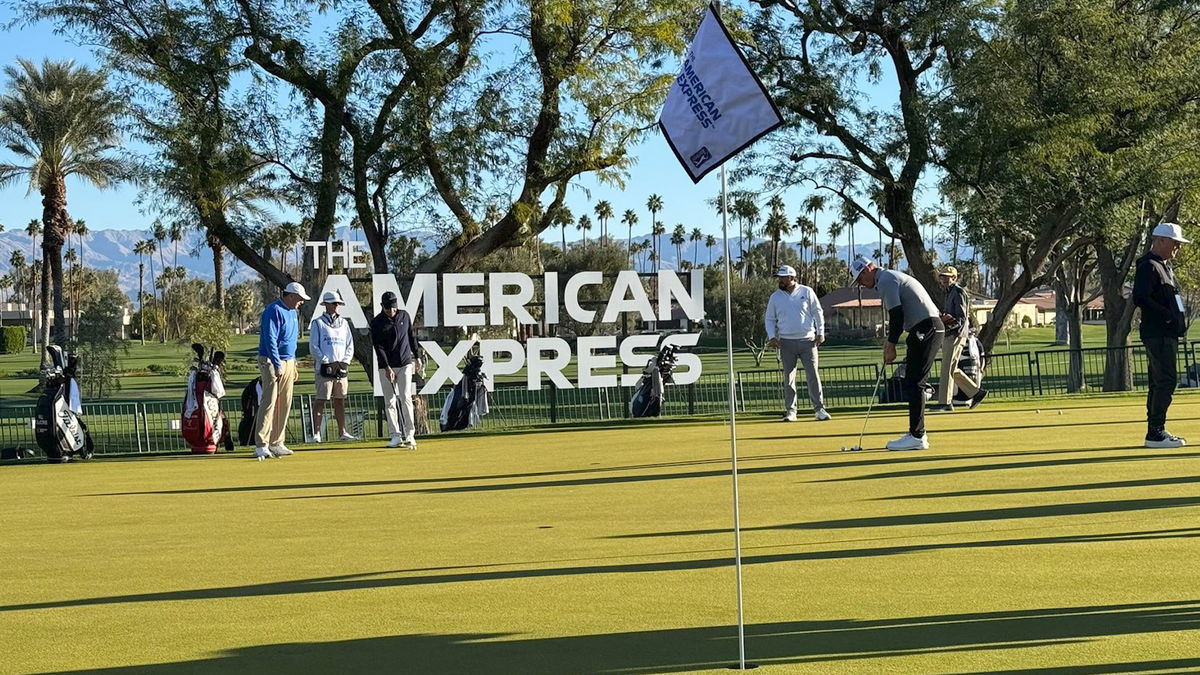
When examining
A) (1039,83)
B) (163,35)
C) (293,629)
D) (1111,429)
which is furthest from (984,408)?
(293,629)

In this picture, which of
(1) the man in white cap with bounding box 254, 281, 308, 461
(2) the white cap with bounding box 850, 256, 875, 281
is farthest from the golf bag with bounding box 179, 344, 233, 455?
(2) the white cap with bounding box 850, 256, 875, 281

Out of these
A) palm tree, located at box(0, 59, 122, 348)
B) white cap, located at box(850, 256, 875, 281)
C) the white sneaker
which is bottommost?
the white sneaker

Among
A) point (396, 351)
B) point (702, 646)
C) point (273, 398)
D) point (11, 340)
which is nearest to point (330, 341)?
point (396, 351)

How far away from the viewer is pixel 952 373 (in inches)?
806

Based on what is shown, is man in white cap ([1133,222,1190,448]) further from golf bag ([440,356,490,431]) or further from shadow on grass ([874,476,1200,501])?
golf bag ([440,356,490,431])

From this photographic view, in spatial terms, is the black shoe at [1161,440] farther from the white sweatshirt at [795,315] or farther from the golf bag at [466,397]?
the golf bag at [466,397]

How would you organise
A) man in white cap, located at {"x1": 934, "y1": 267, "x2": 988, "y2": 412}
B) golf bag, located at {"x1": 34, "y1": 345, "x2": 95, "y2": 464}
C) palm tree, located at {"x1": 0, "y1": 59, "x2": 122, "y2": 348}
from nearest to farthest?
golf bag, located at {"x1": 34, "y1": 345, "x2": 95, "y2": 464} < man in white cap, located at {"x1": 934, "y1": 267, "x2": 988, "y2": 412} < palm tree, located at {"x1": 0, "y1": 59, "x2": 122, "y2": 348}

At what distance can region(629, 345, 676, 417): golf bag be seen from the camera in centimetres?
2359

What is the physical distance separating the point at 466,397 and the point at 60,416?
6.61 m

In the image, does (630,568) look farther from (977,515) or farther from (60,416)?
(60,416)

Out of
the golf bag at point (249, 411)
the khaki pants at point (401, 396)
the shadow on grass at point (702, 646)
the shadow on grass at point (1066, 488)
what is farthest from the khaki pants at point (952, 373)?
the shadow on grass at point (702, 646)

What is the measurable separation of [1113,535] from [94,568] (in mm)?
6305

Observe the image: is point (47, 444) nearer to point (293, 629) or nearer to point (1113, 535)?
point (293, 629)

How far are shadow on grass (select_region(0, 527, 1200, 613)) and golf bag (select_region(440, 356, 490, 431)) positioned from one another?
14.7 meters
